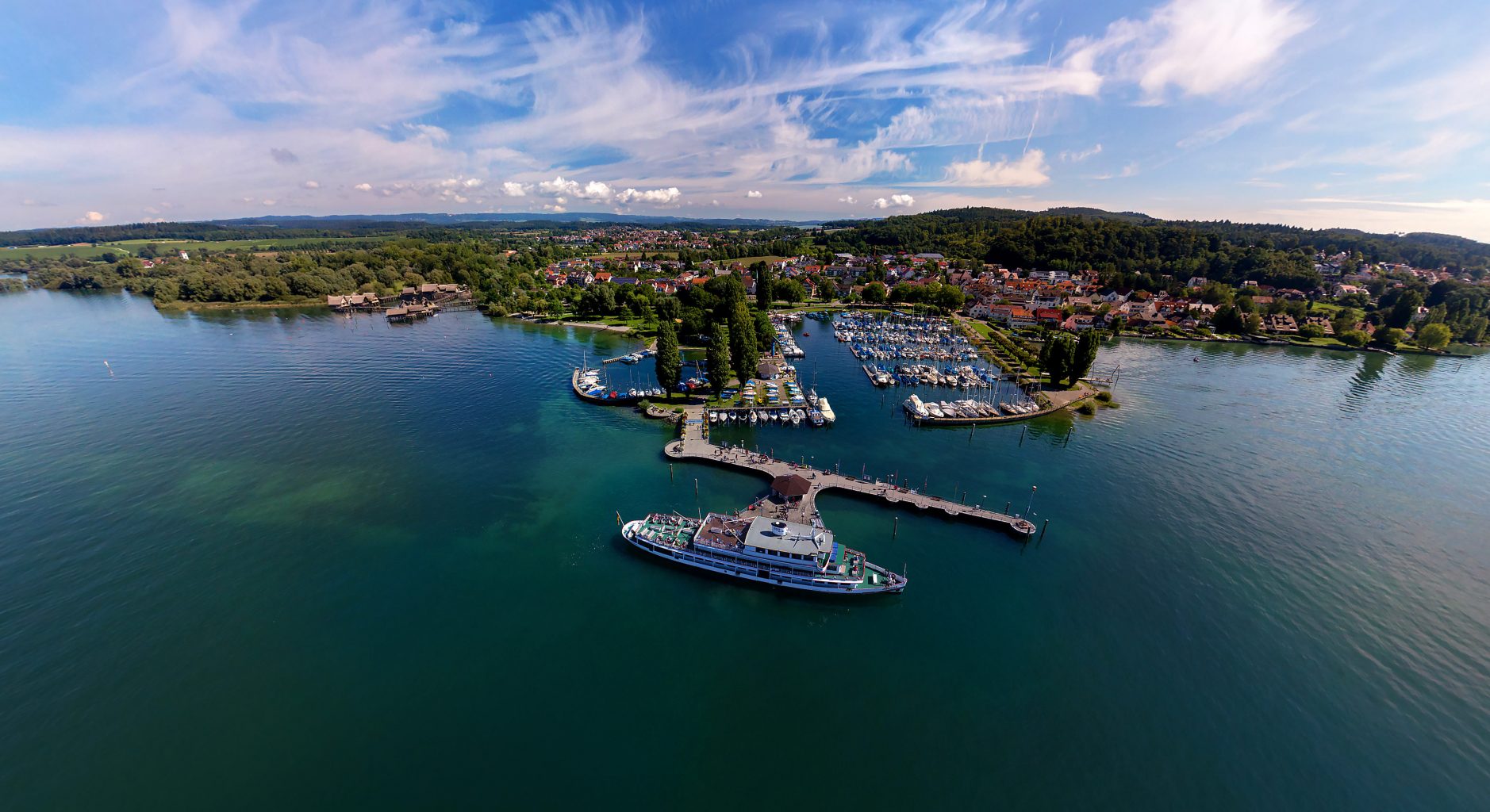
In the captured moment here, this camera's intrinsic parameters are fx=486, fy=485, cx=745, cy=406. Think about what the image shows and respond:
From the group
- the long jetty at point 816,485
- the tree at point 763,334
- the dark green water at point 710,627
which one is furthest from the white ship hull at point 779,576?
the tree at point 763,334

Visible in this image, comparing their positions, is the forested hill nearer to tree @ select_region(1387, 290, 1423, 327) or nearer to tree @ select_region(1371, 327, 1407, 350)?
tree @ select_region(1387, 290, 1423, 327)

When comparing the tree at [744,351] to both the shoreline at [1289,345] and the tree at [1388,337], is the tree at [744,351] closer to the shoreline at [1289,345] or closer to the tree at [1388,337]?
the shoreline at [1289,345]

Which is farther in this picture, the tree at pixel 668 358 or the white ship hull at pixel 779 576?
the tree at pixel 668 358

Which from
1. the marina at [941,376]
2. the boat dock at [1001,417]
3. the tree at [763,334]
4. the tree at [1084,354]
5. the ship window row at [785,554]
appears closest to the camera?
the ship window row at [785,554]

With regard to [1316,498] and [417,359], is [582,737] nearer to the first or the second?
[1316,498]

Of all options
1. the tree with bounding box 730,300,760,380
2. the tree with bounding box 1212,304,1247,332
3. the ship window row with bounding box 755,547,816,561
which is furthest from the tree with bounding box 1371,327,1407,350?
the ship window row with bounding box 755,547,816,561

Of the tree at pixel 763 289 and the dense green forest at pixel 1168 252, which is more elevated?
the dense green forest at pixel 1168 252

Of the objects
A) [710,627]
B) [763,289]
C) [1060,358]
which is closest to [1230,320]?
[1060,358]
